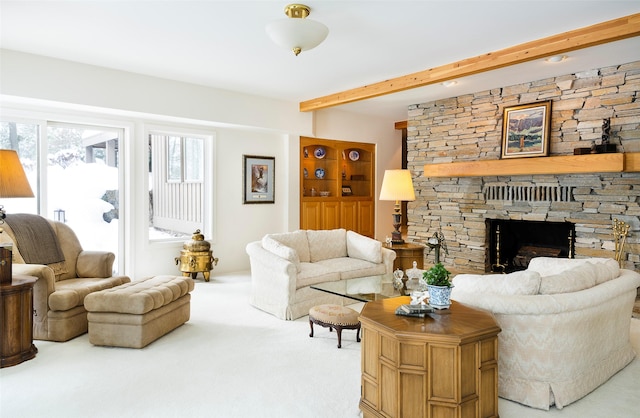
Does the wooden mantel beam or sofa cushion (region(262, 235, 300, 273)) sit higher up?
the wooden mantel beam

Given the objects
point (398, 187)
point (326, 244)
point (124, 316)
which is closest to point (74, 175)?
point (124, 316)

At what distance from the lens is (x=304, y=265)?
4672 mm

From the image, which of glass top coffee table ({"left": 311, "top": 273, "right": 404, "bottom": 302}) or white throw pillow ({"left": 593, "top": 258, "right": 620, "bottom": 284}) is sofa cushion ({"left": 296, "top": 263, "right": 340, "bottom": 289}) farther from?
white throw pillow ({"left": 593, "top": 258, "right": 620, "bottom": 284})

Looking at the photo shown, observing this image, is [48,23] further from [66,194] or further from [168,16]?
[66,194]

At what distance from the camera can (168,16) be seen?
11.5ft

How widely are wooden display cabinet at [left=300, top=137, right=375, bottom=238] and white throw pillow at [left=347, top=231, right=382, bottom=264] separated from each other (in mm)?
2273

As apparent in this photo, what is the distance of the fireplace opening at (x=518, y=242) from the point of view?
5.96 m

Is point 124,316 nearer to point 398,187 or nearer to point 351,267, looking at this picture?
point 351,267

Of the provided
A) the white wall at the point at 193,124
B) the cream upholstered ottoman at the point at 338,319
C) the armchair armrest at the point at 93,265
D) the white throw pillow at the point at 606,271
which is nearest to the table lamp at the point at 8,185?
the armchair armrest at the point at 93,265

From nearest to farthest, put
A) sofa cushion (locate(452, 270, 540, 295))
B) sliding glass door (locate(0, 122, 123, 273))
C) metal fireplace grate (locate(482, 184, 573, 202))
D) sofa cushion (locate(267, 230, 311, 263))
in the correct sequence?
sofa cushion (locate(452, 270, 540, 295)), sofa cushion (locate(267, 230, 311, 263)), sliding glass door (locate(0, 122, 123, 273)), metal fireplace grate (locate(482, 184, 573, 202))

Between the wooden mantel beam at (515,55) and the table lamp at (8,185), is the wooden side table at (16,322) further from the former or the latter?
the wooden mantel beam at (515,55)

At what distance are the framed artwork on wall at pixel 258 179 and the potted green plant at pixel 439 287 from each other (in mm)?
4756

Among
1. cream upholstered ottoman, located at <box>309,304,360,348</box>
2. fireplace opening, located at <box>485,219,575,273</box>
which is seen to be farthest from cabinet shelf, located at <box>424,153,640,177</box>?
cream upholstered ottoman, located at <box>309,304,360,348</box>

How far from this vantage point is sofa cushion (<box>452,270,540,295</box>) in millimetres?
2605
